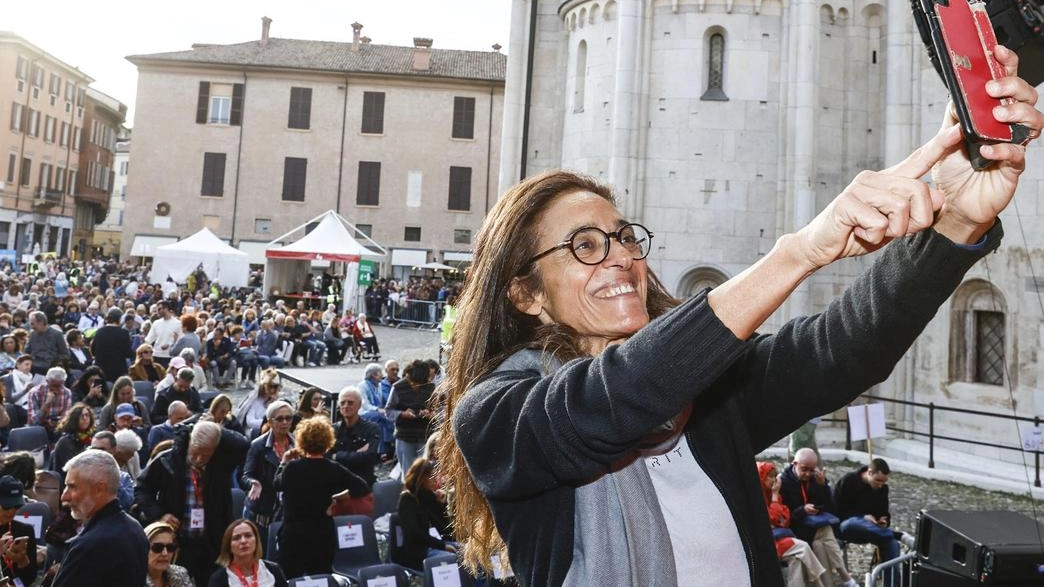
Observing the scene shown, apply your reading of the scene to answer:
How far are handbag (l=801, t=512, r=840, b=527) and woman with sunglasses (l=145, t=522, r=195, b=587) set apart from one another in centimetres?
583

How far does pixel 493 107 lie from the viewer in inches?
1722

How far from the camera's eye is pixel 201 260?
94.2 ft

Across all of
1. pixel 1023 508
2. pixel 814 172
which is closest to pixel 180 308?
pixel 814 172

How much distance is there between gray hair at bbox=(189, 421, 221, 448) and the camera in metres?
7.05

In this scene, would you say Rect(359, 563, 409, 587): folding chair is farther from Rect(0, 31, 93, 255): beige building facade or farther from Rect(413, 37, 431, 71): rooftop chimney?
Rect(0, 31, 93, 255): beige building facade

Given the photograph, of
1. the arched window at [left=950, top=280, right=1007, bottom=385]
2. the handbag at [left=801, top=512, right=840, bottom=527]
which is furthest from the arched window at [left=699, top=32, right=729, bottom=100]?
the handbag at [left=801, top=512, right=840, bottom=527]

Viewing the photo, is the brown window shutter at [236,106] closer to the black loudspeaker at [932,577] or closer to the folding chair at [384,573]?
the folding chair at [384,573]

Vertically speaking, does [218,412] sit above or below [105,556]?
above

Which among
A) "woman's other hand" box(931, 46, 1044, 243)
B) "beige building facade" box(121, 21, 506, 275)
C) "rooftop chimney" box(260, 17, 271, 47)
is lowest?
"woman's other hand" box(931, 46, 1044, 243)

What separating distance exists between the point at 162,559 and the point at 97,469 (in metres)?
0.90

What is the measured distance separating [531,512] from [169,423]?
8.17 m

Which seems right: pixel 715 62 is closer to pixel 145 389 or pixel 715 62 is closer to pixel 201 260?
pixel 145 389

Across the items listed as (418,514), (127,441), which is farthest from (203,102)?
(418,514)

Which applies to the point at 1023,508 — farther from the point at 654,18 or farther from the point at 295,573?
the point at 654,18
